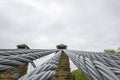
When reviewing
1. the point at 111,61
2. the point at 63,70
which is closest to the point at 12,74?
the point at 63,70

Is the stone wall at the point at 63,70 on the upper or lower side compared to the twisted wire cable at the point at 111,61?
lower

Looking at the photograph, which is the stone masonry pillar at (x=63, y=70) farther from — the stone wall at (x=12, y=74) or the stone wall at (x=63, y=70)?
the stone wall at (x=12, y=74)

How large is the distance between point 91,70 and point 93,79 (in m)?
0.07

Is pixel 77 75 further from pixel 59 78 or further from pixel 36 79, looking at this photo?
pixel 36 79

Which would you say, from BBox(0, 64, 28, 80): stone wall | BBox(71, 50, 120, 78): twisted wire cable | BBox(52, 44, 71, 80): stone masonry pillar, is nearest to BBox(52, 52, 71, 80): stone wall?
BBox(52, 44, 71, 80): stone masonry pillar

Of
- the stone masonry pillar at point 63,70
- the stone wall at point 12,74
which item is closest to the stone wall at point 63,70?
the stone masonry pillar at point 63,70

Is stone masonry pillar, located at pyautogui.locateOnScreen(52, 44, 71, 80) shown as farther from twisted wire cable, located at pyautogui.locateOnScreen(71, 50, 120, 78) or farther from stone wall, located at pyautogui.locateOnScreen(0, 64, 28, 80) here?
twisted wire cable, located at pyautogui.locateOnScreen(71, 50, 120, 78)

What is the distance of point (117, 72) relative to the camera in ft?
1.86

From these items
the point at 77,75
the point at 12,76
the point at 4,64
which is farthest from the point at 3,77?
the point at 77,75

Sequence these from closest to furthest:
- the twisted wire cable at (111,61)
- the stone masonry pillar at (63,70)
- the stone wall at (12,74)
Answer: the twisted wire cable at (111,61) → the stone masonry pillar at (63,70) → the stone wall at (12,74)

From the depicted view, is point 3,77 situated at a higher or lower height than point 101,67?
lower

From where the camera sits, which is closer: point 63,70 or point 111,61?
point 111,61

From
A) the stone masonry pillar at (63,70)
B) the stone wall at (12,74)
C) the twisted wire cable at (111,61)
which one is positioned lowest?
the stone wall at (12,74)

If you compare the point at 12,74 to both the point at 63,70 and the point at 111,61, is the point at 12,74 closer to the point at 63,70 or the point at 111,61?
the point at 63,70
